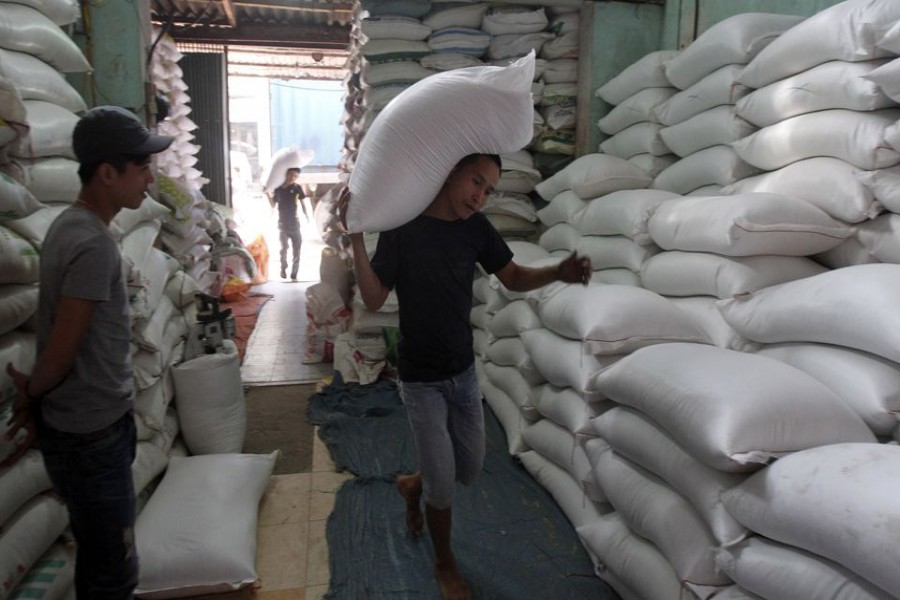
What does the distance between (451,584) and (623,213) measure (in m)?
1.67

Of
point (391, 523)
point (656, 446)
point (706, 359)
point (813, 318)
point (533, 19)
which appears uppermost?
point (533, 19)

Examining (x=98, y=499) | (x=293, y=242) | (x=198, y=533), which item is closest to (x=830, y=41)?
(x=98, y=499)

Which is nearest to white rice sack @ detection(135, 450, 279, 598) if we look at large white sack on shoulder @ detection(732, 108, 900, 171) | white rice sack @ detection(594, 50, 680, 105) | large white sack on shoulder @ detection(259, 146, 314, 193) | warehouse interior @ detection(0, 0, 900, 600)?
warehouse interior @ detection(0, 0, 900, 600)

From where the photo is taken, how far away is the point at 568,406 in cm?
232

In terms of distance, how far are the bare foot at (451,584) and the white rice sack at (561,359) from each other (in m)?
0.73

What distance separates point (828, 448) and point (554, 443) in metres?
1.31

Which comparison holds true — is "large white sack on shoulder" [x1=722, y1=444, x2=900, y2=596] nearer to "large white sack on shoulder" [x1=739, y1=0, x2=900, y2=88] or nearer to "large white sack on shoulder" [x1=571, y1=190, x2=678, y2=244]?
"large white sack on shoulder" [x1=739, y1=0, x2=900, y2=88]

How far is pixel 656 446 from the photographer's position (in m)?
1.72

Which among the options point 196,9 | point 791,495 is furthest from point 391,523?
point 196,9

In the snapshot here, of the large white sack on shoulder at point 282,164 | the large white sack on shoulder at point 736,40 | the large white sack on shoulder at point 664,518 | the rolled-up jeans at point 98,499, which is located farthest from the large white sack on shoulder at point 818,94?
the large white sack on shoulder at point 282,164

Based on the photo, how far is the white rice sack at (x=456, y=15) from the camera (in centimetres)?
355

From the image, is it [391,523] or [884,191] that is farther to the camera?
[391,523]

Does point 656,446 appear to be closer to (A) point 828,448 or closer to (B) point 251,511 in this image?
(A) point 828,448

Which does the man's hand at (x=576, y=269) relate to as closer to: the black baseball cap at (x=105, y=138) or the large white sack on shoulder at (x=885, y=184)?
the large white sack on shoulder at (x=885, y=184)
